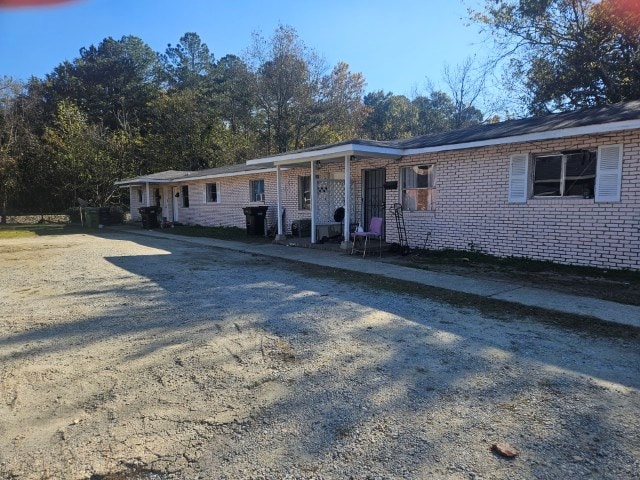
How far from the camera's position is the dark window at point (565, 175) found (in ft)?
26.5

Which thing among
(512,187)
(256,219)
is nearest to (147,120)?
(256,219)

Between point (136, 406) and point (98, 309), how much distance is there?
10.2 feet

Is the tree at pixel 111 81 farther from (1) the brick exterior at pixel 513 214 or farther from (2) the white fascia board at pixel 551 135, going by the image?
(2) the white fascia board at pixel 551 135

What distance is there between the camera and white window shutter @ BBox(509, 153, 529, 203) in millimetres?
8906

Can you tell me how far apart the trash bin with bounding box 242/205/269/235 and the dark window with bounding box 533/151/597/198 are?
946 cm

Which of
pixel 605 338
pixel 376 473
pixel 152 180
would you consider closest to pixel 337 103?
pixel 152 180

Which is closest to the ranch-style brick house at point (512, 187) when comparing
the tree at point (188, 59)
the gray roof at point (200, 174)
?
the gray roof at point (200, 174)

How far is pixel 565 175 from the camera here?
841 centimetres

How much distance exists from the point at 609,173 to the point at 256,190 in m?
12.6

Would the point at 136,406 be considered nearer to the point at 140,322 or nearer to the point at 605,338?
the point at 140,322

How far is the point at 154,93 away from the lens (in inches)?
1518

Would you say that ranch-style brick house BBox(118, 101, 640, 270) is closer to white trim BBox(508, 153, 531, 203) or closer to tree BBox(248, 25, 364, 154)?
white trim BBox(508, 153, 531, 203)

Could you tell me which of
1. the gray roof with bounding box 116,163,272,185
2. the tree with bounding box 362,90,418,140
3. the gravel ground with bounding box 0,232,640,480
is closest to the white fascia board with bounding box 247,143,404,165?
the gray roof with bounding box 116,163,272,185

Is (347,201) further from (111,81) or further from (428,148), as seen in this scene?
(111,81)
